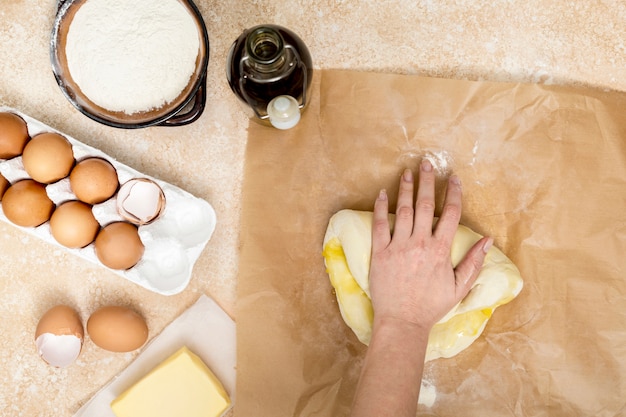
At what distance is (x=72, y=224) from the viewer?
828 mm

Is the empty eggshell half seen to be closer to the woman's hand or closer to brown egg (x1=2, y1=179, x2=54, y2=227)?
brown egg (x1=2, y1=179, x2=54, y2=227)

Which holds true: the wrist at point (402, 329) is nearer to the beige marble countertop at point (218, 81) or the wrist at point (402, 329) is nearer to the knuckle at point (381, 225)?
the knuckle at point (381, 225)

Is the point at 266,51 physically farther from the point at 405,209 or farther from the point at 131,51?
the point at 405,209

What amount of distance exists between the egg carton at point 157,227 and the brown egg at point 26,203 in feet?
0.05

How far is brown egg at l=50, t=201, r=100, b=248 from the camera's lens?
0.83m

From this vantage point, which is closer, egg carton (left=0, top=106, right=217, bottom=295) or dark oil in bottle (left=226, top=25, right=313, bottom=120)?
dark oil in bottle (left=226, top=25, right=313, bottom=120)

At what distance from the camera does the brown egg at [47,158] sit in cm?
82

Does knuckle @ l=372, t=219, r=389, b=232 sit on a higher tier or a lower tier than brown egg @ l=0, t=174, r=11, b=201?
higher

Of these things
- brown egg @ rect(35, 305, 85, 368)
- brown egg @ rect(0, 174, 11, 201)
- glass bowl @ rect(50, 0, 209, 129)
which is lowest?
brown egg @ rect(35, 305, 85, 368)

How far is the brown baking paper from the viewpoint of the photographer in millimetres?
844

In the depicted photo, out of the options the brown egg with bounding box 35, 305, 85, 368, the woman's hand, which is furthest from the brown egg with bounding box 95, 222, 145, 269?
the woman's hand

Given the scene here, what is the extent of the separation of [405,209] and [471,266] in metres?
0.13

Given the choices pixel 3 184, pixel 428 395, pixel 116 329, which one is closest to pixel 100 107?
pixel 3 184

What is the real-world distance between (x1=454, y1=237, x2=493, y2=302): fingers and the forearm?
88mm
